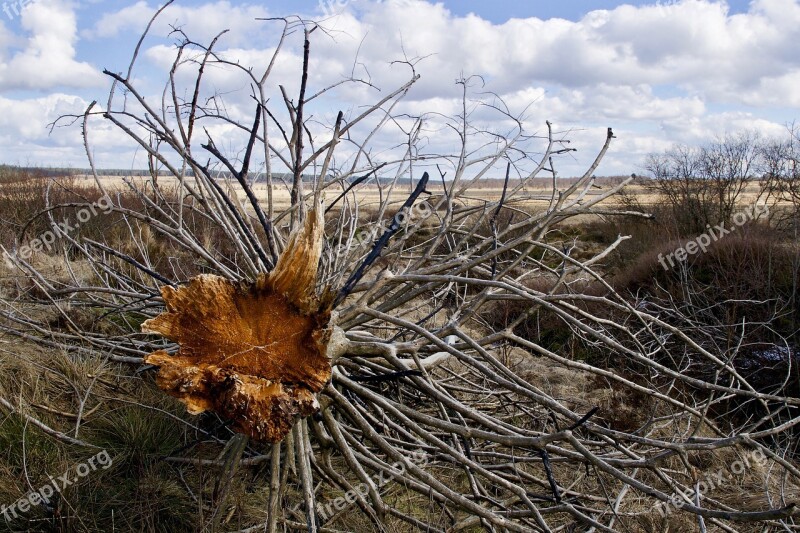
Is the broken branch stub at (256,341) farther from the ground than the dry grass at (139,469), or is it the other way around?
the broken branch stub at (256,341)

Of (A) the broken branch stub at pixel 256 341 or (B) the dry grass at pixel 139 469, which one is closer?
(A) the broken branch stub at pixel 256 341

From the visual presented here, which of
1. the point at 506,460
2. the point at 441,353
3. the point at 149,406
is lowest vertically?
the point at 506,460

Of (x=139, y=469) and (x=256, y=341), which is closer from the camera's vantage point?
(x=256, y=341)

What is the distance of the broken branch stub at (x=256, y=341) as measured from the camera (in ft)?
7.68

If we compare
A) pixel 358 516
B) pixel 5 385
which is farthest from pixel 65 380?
pixel 358 516

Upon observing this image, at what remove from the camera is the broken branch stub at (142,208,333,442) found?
234 centimetres

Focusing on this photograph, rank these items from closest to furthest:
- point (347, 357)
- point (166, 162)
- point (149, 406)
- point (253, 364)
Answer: point (253, 364)
point (347, 357)
point (166, 162)
point (149, 406)

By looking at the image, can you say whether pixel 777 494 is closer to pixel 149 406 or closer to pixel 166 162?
pixel 149 406

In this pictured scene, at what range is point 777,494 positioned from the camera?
14.0 ft

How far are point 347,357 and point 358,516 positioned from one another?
3.21ft

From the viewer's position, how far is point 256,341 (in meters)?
2.51

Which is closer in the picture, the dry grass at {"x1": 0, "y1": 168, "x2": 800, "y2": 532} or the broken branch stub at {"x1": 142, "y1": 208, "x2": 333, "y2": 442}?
the broken branch stub at {"x1": 142, "y1": 208, "x2": 333, "y2": 442}

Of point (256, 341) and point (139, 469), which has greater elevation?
point (256, 341)

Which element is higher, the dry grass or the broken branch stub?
the broken branch stub
